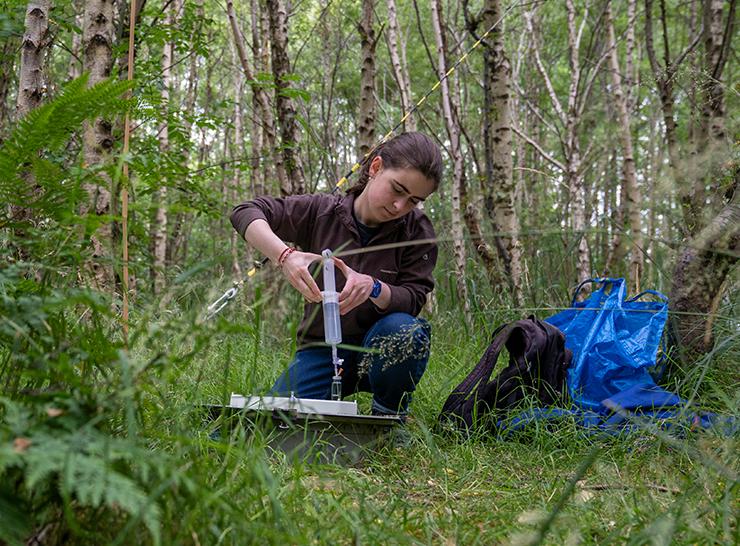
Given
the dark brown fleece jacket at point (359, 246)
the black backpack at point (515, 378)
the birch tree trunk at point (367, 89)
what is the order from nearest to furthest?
the black backpack at point (515, 378) → the dark brown fleece jacket at point (359, 246) → the birch tree trunk at point (367, 89)

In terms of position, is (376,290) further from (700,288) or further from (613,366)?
(700,288)

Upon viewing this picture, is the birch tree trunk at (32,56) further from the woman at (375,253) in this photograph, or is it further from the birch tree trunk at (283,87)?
the birch tree trunk at (283,87)

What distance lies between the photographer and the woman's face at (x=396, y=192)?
7.42 feet

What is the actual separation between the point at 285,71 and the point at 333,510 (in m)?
3.19

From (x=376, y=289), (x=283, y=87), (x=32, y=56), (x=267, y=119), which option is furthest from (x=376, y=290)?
(x=267, y=119)

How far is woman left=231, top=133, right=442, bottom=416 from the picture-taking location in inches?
87.8

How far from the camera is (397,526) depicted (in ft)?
3.97

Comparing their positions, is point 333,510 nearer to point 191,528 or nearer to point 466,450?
point 191,528

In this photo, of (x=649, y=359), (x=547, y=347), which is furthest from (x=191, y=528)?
(x=649, y=359)

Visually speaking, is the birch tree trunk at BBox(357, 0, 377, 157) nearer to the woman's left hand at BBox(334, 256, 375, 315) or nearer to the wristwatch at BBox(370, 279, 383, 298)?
the wristwatch at BBox(370, 279, 383, 298)

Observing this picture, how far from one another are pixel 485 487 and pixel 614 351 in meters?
1.13

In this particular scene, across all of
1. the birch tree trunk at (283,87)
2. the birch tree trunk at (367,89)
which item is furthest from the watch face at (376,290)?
the birch tree trunk at (283,87)

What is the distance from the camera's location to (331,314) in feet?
6.44

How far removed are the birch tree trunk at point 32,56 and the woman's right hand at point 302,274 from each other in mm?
1277
